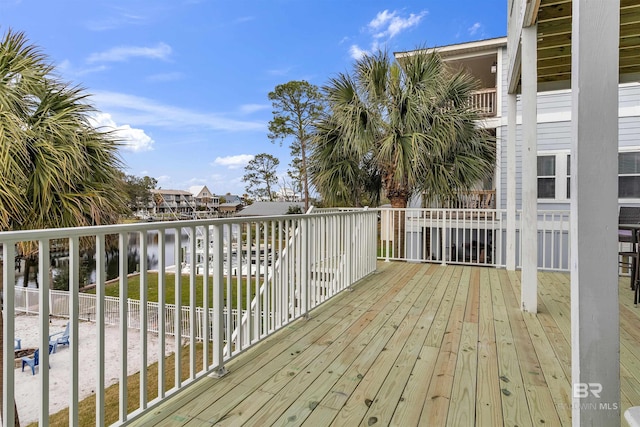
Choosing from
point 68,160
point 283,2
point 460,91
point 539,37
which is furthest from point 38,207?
point 283,2

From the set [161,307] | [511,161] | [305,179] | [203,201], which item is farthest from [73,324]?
[203,201]

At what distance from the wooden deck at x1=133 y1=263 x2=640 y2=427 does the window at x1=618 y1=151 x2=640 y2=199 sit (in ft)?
15.8

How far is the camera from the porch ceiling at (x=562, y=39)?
2775 millimetres

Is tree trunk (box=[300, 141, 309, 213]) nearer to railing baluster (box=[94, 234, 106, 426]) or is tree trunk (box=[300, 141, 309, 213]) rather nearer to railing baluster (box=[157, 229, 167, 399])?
railing baluster (box=[157, 229, 167, 399])

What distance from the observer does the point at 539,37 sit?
3.29 meters

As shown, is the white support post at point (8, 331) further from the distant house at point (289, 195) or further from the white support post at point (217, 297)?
the distant house at point (289, 195)

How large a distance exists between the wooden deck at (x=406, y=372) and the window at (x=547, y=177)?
15.6 feet

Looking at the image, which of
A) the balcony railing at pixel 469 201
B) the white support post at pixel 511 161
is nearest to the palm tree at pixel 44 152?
the white support post at pixel 511 161

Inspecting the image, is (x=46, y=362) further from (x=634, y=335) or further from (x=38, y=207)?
(x=634, y=335)

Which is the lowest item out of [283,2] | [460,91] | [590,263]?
[590,263]

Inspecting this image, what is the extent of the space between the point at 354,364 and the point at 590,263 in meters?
1.43

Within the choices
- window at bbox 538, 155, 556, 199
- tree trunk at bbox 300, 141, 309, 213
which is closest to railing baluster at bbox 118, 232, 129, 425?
tree trunk at bbox 300, 141, 309, 213

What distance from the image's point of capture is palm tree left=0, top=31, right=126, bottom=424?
2.42 meters

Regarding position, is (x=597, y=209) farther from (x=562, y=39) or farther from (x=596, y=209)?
(x=562, y=39)
